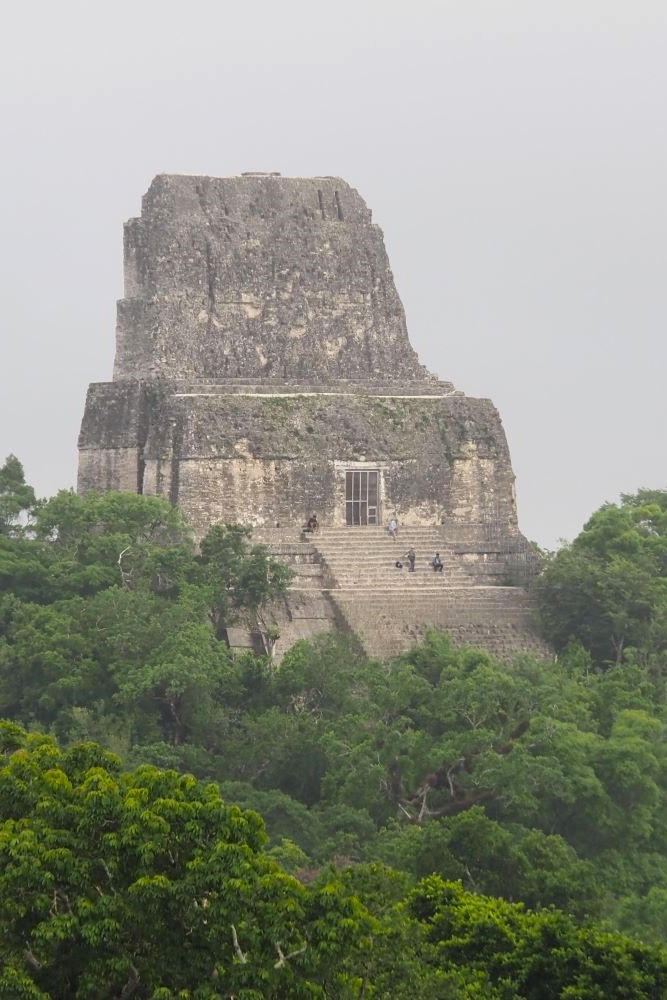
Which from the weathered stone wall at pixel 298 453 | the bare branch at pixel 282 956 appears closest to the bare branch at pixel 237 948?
the bare branch at pixel 282 956

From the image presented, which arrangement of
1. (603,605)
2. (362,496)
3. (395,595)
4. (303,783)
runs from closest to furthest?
Answer: (303,783)
(395,595)
(603,605)
(362,496)

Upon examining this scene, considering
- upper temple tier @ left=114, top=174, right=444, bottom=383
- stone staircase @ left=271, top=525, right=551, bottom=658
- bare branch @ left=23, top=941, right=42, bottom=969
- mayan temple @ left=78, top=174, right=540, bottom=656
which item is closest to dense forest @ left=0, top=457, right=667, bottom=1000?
bare branch @ left=23, top=941, right=42, bottom=969

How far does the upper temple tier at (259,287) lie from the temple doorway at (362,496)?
6.29ft

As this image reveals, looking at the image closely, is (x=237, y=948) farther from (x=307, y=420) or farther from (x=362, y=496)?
(x=307, y=420)

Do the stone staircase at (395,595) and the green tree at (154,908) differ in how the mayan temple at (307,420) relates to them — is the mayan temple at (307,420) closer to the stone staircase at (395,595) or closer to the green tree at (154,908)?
the stone staircase at (395,595)

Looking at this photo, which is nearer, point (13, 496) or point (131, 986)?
point (131, 986)

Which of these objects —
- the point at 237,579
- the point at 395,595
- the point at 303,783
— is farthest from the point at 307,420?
the point at 303,783

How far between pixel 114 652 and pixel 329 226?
951 centimetres

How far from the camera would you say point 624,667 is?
44.3 m

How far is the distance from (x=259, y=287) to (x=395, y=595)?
591cm

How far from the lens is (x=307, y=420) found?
4650 cm

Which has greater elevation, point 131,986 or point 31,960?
point 31,960

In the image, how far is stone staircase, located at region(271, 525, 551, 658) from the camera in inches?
1745

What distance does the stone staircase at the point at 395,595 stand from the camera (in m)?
44.3
